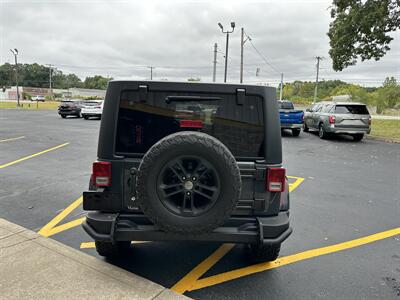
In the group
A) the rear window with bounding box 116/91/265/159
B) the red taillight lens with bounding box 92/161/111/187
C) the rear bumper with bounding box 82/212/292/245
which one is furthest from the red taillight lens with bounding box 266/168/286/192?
the red taillight lens with bounding box 92/161/111/187

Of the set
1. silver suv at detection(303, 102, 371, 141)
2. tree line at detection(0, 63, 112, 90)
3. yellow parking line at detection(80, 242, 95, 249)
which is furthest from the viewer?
tree line at detection(0, 63, 112, 90)

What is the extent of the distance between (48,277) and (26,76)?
5480 inches

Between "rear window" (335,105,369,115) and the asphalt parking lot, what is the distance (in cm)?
600

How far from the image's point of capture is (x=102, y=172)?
272 cm

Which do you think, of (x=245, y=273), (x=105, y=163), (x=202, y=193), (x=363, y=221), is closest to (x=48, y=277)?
(x=105, y=163)

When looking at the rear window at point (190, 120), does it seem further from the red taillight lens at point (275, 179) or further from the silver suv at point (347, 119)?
the silver suv at point (347, 119)

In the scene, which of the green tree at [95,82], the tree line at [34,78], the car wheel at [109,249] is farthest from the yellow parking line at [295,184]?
the green tree at [95,82]

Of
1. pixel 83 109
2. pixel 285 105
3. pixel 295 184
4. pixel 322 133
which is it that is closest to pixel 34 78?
pixel 83 109

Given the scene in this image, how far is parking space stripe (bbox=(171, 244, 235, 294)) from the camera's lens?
9.23ft

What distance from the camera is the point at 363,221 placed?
4441 mm

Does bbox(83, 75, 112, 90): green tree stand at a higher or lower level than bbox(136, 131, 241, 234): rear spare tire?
higher

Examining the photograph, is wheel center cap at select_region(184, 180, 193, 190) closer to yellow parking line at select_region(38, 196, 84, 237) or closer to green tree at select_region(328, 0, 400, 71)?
yellow parking line at select_region(38, 196, 84, 237)

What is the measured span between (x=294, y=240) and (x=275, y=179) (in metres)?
1.46

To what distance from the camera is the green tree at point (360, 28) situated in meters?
15.3
